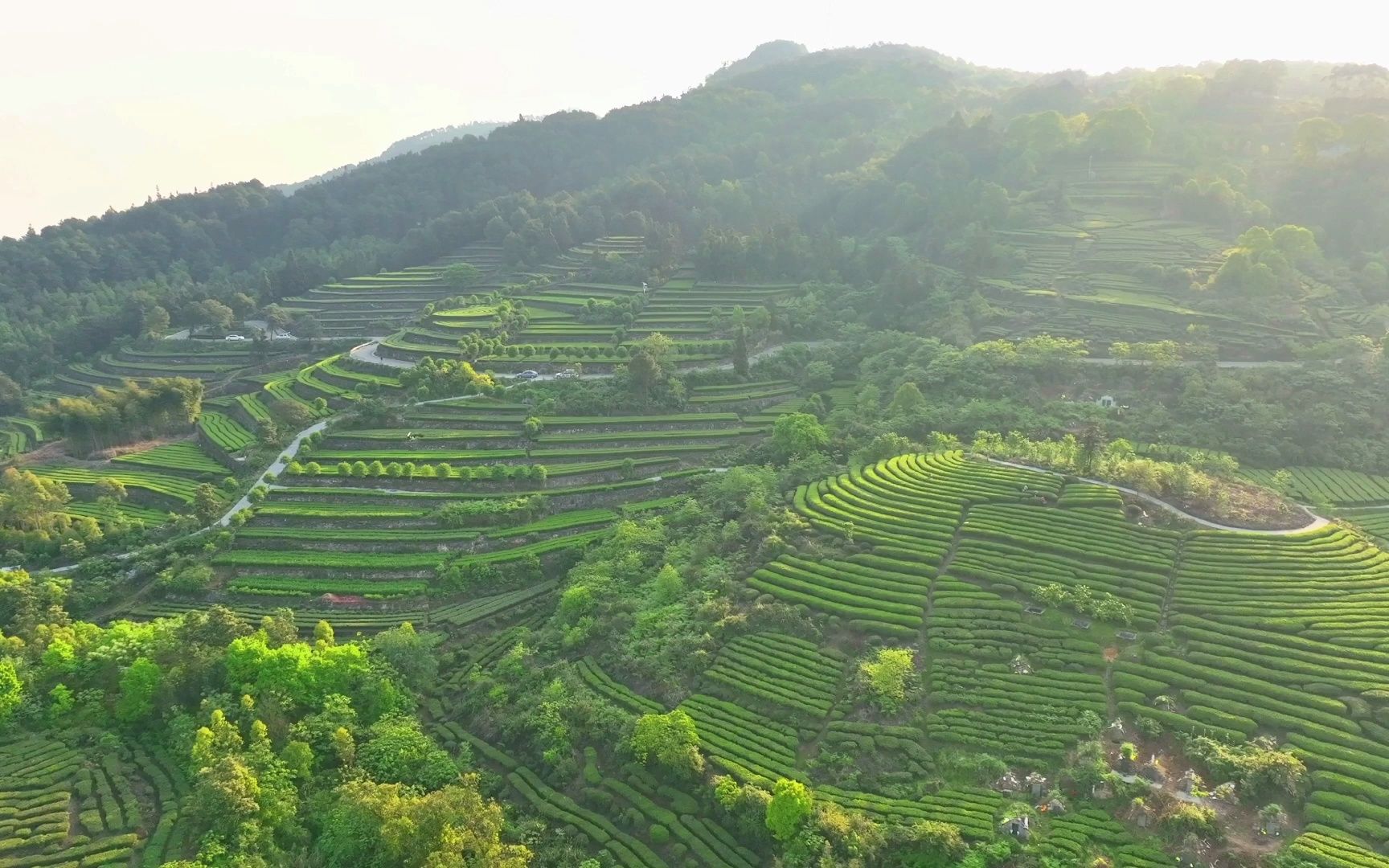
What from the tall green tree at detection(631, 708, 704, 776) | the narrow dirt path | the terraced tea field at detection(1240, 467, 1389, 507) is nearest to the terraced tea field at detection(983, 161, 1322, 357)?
the terraced tea field at detection(1240, 467, 1389, 507)

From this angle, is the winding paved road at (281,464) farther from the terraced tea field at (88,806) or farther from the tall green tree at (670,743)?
the tall green tree at (670,743)

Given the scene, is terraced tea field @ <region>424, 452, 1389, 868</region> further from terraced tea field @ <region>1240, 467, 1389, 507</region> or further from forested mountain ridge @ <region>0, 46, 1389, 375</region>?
forested mountain ridge @ <region>0, 46, 1389, 375</region>

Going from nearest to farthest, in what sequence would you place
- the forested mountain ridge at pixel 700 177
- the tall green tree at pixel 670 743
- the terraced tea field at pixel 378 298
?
the tall green tree at pixel 670 743 → the forested mountain ridge at pixel 700 177 → the terraced tea field at pixel 378 298

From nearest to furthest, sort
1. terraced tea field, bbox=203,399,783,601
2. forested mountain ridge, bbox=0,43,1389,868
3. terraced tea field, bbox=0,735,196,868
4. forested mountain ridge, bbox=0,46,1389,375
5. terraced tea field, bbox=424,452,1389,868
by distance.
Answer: terraced tea field, bbox=424,452,1389,868 < terraced tea field, bbox=0,735,196,868 < forested mountain ridge, bbox=0,43,1389,868 < terraced tea field, bbox=203,399,783,601 < forested mountain ridge, bbox=0,46,1389,375

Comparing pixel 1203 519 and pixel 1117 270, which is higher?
pixel 1117 270

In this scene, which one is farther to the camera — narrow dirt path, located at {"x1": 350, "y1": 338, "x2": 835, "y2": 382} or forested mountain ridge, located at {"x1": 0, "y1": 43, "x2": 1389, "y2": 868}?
narrow dirt path, located at {"x1": 350, "y1": 338, "x2": 835, "y2": 382}

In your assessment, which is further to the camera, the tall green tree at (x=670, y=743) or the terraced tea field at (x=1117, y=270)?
the terraced tea field at (x=1117, y=270)

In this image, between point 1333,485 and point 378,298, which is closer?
point 1333,485

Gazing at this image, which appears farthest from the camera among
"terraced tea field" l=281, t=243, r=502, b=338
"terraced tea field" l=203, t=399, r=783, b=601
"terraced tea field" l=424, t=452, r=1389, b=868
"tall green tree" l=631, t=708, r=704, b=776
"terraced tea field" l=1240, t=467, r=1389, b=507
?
"terraced tea field" l=281, t=243, r=502, b=338

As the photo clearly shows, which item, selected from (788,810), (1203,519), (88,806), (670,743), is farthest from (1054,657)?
(88,806)

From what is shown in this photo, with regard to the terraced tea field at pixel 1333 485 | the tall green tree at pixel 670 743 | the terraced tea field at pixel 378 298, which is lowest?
the terraced tea field at pixel 1333 485

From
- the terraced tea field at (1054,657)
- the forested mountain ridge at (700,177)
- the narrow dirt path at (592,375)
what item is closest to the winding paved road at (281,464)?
the narrow dirt path at (592,375)

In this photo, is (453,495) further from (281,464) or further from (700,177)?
(700,177)

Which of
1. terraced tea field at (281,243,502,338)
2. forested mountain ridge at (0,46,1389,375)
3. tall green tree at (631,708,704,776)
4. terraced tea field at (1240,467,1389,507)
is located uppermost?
forested mountain ridge at (0,46,1389,375)
